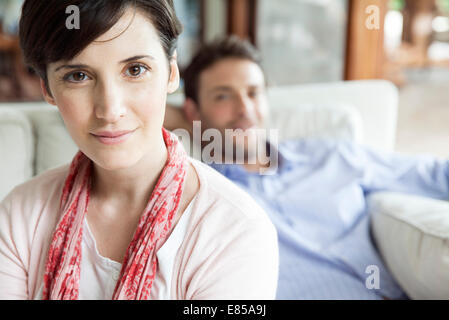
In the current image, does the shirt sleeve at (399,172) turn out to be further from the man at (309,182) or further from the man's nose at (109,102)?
the man's nose at (109,102)

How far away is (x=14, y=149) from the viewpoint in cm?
125

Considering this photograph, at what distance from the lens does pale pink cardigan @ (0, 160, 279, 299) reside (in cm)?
63

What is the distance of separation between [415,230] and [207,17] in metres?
3.35

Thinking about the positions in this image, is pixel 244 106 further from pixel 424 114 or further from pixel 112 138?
pixel 424 114

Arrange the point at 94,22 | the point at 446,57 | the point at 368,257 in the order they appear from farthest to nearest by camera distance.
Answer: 1. the point at 446,57
2. the point at 368,257
3. the point at 94,22

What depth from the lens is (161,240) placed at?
2.13 ft

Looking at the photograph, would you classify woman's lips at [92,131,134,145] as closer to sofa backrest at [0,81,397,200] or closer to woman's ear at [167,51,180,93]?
woman's ear at [167,51,180,93]

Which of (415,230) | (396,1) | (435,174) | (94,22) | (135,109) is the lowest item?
(415,230)

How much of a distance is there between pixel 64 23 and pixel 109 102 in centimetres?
12

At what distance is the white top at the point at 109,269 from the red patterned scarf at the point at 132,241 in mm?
14

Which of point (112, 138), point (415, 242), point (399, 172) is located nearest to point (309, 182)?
point (399, 172)

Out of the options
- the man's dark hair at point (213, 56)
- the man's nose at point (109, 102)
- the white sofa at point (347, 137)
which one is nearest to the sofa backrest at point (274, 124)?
the white sofa at point (347, 137)
